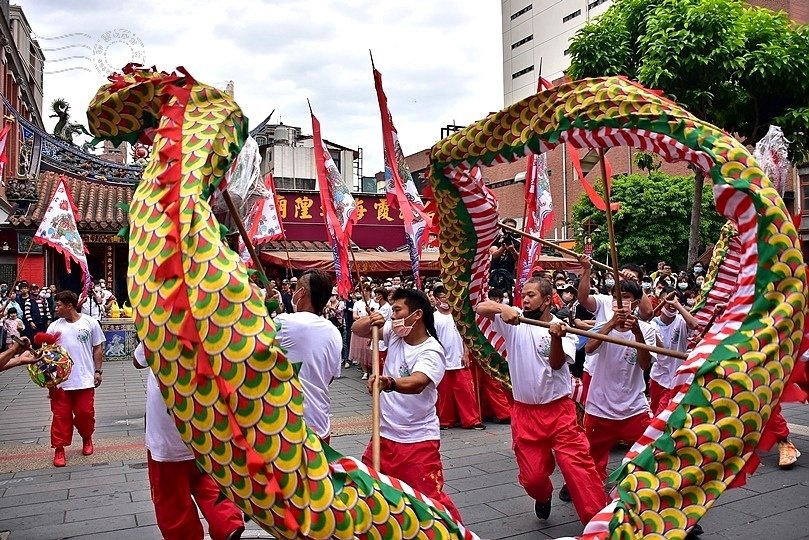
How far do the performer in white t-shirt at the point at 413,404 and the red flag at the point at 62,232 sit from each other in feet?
24.2

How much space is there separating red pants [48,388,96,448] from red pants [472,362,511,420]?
14.1 ft

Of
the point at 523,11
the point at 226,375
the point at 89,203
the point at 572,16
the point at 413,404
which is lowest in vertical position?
the point at 413,404

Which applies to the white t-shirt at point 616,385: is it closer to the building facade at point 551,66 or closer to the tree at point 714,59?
the tree at point 714,59

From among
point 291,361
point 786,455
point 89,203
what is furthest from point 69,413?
point 89,203

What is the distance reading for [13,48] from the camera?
18.3m

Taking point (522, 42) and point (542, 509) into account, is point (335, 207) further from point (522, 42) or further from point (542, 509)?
point (522, 42)

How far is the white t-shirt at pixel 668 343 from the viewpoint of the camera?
5.92 meters

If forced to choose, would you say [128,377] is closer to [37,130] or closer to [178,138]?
[37,130]

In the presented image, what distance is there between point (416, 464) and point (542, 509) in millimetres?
1179

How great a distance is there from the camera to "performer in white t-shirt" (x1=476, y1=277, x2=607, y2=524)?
427 cm

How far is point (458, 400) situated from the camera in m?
8.02

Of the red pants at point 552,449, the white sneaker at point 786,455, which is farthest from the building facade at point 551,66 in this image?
the red pants at point 552,449

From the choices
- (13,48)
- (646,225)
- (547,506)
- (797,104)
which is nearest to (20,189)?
(13,48)

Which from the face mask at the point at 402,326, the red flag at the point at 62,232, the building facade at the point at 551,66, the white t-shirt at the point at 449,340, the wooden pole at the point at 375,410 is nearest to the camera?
the wooden pole at the point at 375,410
